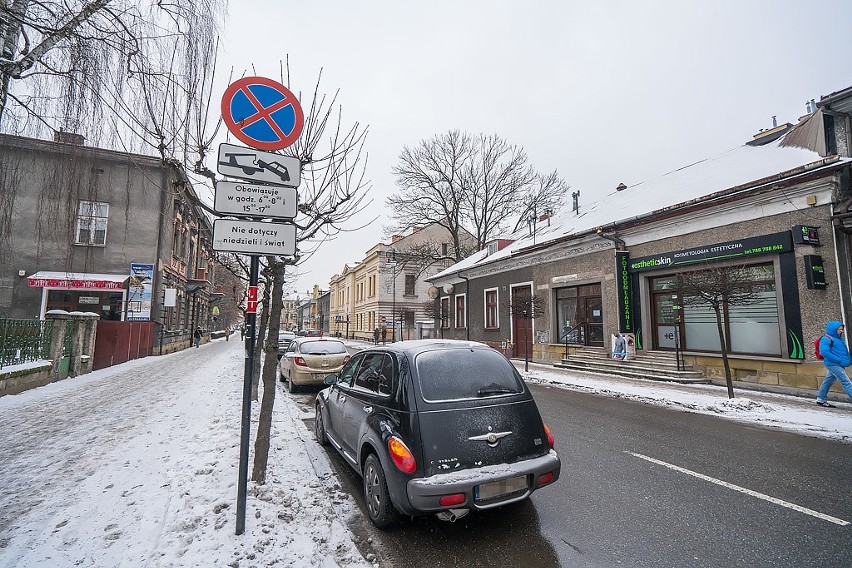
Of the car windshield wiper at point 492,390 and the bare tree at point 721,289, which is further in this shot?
the bare tree at point 721,289

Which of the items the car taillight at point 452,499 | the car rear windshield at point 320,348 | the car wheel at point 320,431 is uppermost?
the car rear windshield at point 320,348

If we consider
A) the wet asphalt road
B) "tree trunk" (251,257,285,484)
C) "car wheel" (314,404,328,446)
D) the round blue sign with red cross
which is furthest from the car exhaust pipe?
the round blue sign with red cross

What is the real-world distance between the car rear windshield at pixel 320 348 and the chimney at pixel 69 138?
7.18 m

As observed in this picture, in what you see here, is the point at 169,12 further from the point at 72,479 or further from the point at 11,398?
the point at 11,398

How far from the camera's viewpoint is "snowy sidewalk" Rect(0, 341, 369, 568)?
3.11m

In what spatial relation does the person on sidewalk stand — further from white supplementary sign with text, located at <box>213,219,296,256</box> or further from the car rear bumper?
white supplementary sign with text, located at <box>213,219,296,256</box>

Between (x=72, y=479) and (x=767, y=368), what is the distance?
1399 centimetres

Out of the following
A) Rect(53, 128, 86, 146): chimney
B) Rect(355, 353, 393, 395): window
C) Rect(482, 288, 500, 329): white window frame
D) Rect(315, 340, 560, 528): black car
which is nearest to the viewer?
Rect(315, 340, 560, 528): black car

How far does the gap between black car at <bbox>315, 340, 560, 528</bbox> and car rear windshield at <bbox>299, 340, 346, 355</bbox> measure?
23.5ft

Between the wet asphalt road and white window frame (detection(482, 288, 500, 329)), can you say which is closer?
the wet asphalt road

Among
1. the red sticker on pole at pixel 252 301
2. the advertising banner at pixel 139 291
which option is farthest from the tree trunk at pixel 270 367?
the advertising banner at pixel 139 291

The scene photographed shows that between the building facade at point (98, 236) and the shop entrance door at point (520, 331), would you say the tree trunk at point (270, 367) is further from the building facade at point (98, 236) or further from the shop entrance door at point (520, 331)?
the shop entrance door at point (520, 331)

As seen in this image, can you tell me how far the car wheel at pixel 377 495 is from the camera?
3.48 metres

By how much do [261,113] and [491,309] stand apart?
769 inches
